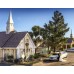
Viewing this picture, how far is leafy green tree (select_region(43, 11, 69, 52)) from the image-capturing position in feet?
26.4

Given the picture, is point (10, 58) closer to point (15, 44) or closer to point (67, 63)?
point (15, 44)

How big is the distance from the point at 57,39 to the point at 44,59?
0.43 metres

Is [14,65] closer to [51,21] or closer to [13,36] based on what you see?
[13,36]

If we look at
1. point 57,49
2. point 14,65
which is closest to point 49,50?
point 57,49

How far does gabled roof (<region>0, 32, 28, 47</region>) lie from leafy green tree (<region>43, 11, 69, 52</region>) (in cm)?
43

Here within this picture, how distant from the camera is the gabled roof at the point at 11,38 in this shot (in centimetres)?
807

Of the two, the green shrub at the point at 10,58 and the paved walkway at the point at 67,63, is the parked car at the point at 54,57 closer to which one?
the paved walkway at the point at 67,63

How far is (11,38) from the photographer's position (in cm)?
812

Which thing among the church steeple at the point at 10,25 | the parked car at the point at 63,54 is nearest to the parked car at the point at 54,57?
the parked car at the point at 63,54

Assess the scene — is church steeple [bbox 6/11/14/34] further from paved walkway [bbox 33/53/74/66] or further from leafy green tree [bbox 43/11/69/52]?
paved walkway [bbox 33/53/74/66]

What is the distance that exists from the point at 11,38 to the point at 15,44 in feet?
0.46
